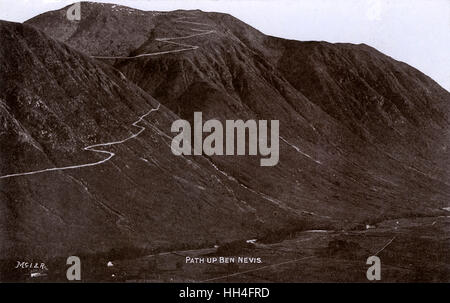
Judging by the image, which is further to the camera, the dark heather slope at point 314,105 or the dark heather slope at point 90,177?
the dark heather slope at point 314,105

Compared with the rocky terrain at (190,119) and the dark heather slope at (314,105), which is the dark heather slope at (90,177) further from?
the dark heather slope at (314,105)

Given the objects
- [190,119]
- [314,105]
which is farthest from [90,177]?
[314,105]

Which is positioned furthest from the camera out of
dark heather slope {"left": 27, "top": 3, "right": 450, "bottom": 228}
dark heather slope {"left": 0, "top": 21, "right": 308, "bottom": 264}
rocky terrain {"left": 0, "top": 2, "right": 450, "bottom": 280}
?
dark heather slope {"left": 27, "top": 3, "right": 450, "bottom": 228}

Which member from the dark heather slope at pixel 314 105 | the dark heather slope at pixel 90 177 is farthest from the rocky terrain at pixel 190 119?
the dark heather slope at pixel 314 105

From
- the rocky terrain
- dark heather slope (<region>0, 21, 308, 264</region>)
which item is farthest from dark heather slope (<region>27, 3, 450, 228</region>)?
dark heather slope (<region>0, 21, 308, 264</region>)

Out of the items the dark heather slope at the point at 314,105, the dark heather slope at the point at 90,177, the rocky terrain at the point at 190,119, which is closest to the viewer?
the dark heather slope at the point at 90,177

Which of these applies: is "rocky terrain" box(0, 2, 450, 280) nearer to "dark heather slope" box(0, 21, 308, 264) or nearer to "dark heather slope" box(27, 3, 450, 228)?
"dark heather slope" box(0, 21, 308, 264)
